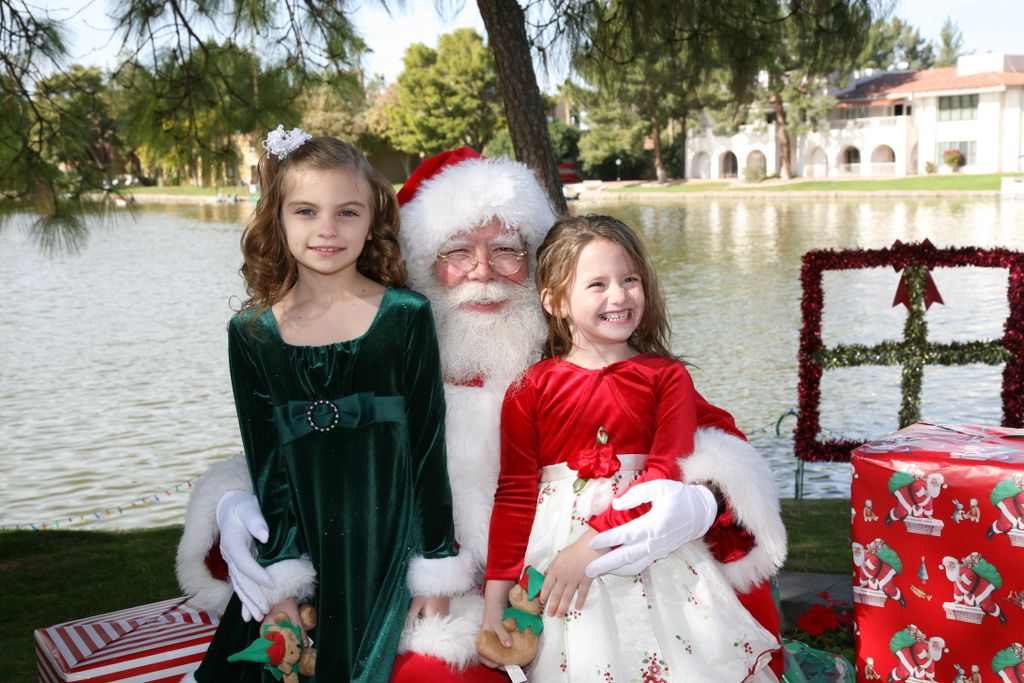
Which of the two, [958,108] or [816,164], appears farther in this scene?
[816,164]

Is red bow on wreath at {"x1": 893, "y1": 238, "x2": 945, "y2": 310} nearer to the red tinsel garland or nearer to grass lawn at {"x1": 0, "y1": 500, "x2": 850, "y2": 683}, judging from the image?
the red tinsel garland

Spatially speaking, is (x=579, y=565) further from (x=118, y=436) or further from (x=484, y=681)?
(x=118, y=436)

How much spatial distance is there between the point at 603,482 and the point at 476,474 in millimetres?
307

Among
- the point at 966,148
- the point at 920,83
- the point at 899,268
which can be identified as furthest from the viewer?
the point at 920,83

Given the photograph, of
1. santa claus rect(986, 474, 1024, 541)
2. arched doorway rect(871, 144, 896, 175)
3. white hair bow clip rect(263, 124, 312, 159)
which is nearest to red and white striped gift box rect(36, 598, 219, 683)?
white hair bow clip rect(263, 124, 312, 159)

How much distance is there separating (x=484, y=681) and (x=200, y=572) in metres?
0.72

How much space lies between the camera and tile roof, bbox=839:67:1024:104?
3781 cm

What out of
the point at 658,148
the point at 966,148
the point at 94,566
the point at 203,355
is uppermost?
the point at 658,148

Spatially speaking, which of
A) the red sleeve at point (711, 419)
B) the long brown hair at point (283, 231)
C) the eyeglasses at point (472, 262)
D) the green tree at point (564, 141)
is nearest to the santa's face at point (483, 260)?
the eyeglasses at point (472, 262)

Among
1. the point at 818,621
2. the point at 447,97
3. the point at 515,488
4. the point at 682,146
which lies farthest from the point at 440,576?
the point at 682,146

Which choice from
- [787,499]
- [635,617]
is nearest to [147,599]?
[635,617]

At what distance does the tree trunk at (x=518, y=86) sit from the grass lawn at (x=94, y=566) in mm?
1894

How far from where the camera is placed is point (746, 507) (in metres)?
2.05

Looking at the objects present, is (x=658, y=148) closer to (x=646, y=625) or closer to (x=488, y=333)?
(x=488, y=333)
